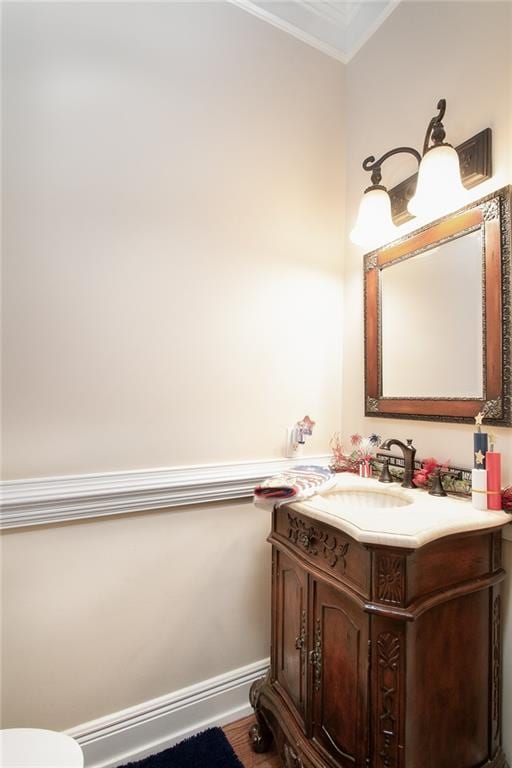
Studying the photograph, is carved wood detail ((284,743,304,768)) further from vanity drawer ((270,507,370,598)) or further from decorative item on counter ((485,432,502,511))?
decorative item on counter ((485,432,502,511))

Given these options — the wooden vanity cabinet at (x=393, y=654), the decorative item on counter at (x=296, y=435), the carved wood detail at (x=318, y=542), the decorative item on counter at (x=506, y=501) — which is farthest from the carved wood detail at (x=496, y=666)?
the decorative item on counter at (x=296, y=435)

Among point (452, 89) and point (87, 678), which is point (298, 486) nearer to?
point (87, 678)

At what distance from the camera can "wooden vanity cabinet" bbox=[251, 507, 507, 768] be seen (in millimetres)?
784

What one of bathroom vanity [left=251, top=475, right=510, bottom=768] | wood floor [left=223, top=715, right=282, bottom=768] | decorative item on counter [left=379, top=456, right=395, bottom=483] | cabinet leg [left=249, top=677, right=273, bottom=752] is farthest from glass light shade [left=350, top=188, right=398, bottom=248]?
wood floor [left=223, top=715, right=282, bottom=768]

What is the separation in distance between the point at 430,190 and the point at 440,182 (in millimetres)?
35

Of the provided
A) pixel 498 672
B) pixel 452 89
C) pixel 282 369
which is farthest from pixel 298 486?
pixel 452 89

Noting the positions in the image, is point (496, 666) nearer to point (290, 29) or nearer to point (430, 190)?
point (430, 190)

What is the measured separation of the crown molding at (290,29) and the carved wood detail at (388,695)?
7.64 feet

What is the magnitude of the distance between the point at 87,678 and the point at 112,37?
224 cm

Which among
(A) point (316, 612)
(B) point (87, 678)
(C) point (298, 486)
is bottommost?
(B) point (87, 678)

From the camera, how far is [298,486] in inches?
42.3

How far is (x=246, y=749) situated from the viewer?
124 cm

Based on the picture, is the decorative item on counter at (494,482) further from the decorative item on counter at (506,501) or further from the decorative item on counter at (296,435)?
the decorative item on counter at (296,435)

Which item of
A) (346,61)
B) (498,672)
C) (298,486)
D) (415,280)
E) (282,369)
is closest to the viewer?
(498,672)
